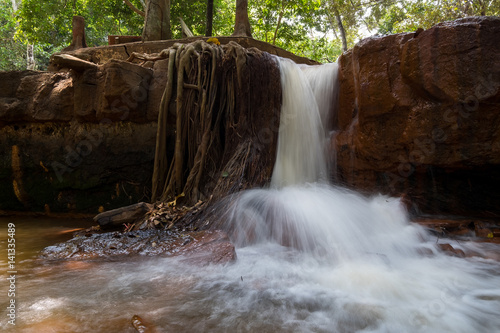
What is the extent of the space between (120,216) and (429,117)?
11.4 feet

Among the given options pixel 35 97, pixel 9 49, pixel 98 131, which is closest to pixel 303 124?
pixel 98 131

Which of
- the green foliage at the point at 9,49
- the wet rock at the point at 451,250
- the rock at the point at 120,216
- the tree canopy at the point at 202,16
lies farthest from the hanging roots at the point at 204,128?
the green foliage at the point at 9,49

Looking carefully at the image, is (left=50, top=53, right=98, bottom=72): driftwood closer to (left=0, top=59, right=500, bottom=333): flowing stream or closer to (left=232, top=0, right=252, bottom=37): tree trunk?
(left=0, top=59, right=500, bottom=333): flowing stream

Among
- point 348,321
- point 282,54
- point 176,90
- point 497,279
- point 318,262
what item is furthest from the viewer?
point 282,54

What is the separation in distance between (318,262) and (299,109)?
253cm

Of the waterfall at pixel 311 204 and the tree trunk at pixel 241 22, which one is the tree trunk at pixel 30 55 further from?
the waterfall at pixel 311 204

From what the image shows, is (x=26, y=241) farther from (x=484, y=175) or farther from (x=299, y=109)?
(x=484, y=175)

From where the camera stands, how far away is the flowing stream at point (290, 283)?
4.50ft

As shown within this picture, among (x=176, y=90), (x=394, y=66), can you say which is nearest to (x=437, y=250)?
(x=394, y=66)

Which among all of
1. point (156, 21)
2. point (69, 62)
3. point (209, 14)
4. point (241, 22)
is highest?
point (209, 14)

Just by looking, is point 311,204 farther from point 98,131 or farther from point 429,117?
point 98,131

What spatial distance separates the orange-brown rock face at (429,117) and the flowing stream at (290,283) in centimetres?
55

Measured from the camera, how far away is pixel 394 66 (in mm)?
3193

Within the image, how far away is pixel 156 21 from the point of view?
21.5ft
